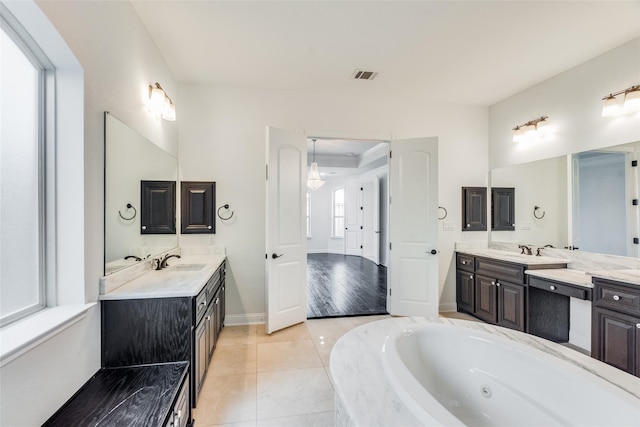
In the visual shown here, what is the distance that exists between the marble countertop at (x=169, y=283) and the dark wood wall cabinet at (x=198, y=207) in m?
0.53

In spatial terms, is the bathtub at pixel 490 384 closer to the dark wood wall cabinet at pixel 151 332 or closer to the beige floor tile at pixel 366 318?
the dark wood wall cabinet at pixel 151 332

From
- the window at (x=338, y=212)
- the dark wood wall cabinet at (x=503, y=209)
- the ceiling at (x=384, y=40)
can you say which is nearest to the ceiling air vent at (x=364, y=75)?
the ceiling at (x=384, y=40)

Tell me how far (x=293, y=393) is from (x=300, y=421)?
0.28m

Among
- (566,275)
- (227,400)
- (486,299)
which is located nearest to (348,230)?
(486,299)

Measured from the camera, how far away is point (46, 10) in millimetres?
1185

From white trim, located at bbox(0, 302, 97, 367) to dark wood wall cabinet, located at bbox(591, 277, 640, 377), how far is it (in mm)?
3495

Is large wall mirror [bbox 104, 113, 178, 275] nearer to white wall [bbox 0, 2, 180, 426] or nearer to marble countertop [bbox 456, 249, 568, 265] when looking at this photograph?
white wall [bbox 0, 2, 180, 426]

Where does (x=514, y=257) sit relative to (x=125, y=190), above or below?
below

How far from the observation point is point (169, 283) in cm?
196

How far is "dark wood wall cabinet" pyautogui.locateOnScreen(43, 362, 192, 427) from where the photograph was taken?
118cm

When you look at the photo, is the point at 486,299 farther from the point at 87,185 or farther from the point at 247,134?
the point at 87,185

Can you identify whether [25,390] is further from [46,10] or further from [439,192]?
[439,192]

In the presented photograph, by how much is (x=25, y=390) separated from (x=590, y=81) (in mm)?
4662

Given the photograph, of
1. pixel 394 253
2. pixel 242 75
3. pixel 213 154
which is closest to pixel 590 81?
pixel 394 253
